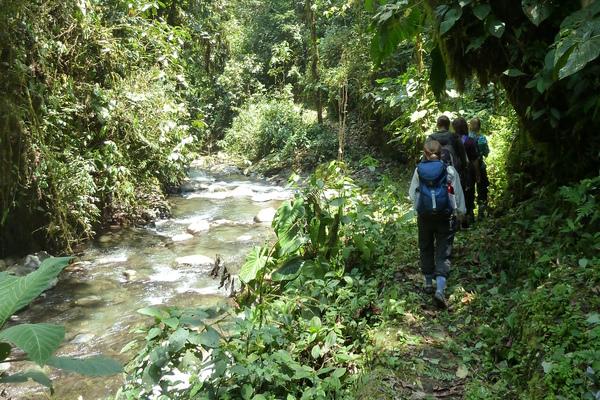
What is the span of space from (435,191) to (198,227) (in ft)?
24.2

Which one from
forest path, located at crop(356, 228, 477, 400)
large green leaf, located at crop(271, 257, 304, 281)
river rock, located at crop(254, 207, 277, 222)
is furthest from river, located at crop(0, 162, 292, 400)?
forest path, located at crop(356, 228, 477, 400)

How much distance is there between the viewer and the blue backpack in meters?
4.20

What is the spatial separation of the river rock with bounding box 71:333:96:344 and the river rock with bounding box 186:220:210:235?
14.4ft

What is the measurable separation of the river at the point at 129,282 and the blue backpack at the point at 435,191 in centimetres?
237

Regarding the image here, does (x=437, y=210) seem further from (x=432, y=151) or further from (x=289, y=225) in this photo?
(x=289, y=225)

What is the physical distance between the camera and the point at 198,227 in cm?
1059

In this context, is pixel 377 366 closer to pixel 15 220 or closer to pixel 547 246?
pixel 547 246

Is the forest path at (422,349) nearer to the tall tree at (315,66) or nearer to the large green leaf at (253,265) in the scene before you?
the large green leaf at (253,265)

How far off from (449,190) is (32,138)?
6881mm

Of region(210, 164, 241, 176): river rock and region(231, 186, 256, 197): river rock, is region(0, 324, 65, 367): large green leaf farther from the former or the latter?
region(210, 164, 241, 176): river rock

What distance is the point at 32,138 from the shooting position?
7.61 m

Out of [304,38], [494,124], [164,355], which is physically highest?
[304,38]

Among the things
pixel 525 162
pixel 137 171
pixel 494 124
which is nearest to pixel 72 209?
pixel 137 171

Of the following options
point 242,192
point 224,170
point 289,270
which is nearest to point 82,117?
point 242,192
